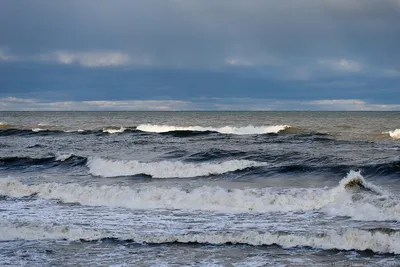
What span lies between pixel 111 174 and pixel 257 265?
14332mm

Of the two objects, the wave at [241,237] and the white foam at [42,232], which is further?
the white foam at [42,232]

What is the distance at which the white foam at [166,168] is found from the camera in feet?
73.4

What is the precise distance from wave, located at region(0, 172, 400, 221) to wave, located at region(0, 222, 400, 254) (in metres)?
2.08

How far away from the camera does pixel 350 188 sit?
16.4 metres

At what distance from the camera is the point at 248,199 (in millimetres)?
15266

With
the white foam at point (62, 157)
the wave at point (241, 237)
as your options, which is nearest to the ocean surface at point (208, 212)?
the wave at point (241, 237)

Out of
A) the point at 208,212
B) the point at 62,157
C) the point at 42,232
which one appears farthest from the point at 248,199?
the point at 62,157

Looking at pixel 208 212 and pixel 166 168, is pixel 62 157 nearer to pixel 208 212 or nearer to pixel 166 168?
pixel 166 168

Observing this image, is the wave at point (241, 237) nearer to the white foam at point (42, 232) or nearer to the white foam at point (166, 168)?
the white foam at point (42, 232)

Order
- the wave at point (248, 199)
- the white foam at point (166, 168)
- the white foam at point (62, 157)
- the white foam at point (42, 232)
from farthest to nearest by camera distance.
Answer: the white foam at point (62, 157)
the white foam at point (166, 168)
the wave at point (248, 199)
the white foam at point (42, 232)

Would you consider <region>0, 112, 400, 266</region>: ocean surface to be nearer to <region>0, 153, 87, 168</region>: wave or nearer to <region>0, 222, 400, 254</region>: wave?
<region>0, 222, 400, 254</region>: wave

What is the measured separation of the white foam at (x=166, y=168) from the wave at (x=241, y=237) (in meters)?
9.96

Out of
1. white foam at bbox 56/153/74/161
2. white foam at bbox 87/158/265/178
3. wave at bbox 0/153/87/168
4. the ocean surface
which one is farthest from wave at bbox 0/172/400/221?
white foam at bbox 56/153/74/161

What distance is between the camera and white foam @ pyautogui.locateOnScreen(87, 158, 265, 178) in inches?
881
